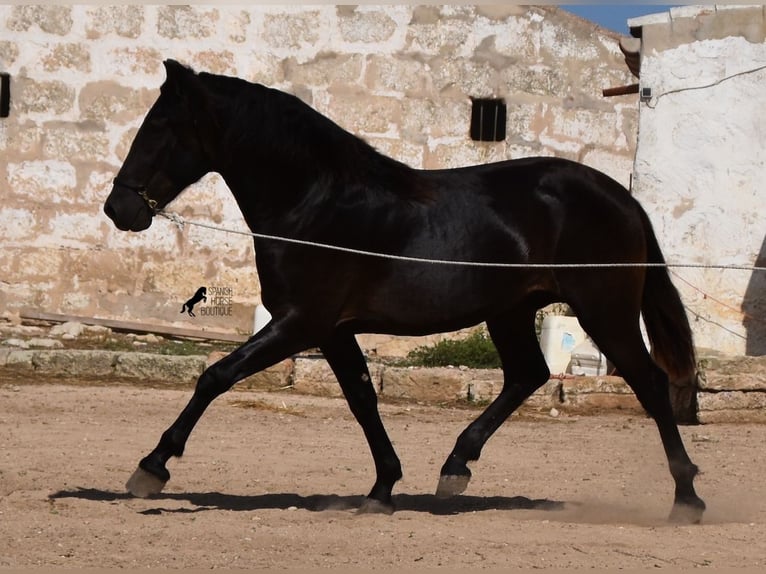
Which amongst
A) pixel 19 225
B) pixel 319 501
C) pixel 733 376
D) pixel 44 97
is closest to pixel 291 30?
pixel 44 97

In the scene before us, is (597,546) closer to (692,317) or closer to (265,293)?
(265,293)

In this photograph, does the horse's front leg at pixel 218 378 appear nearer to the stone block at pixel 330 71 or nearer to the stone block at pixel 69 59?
the stone block at pixel 330 71

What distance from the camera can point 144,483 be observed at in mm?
6289

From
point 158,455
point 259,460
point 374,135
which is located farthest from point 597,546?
point 374,135

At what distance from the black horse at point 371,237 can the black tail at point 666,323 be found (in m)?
0.31

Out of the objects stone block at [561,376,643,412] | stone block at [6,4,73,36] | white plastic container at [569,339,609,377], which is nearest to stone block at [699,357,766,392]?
stone block at [561,376,643,412]

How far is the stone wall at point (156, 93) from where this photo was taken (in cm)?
1412

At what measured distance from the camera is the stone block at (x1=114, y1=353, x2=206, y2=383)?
453 inches

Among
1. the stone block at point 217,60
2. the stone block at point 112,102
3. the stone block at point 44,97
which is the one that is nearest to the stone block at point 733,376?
the stone block at point 217,60

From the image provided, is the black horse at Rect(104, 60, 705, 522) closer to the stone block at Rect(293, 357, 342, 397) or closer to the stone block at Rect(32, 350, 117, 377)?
the stone block at Rect(293, 357, 342, 397)

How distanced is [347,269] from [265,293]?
421 millimetres

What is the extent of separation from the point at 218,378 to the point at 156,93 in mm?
8471

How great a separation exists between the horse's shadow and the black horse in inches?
10.7

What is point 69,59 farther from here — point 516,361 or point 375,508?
point 375,508
